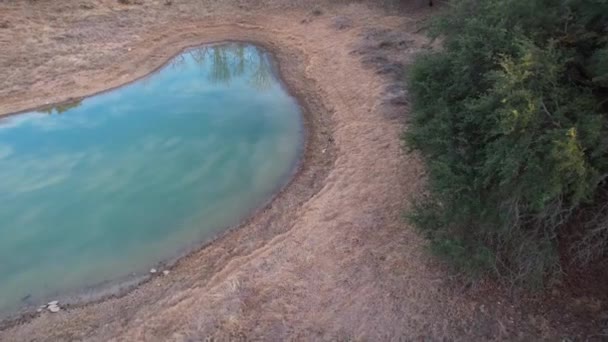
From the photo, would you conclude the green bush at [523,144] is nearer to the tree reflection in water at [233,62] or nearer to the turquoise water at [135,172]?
the turquoise water at [135,172]

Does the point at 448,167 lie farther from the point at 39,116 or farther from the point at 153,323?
the point at 39,116

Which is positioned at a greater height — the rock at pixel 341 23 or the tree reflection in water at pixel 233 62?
the rock at pixel 341 23

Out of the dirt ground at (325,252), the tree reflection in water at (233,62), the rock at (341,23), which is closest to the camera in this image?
the dirt ground at (325,252)

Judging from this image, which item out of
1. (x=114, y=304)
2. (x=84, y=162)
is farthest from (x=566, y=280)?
(x=84, y=162)

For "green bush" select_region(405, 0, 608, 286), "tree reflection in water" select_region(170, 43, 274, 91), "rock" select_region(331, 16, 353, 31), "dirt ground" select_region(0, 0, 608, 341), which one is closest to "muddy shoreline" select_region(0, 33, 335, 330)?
"dirt ground" select_region(0, 0, 608, 341)

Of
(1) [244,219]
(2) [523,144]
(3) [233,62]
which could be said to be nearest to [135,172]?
(1) [244,219]

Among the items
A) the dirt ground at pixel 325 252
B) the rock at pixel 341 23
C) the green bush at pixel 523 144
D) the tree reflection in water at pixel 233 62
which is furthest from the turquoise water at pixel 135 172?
the green bush at pixel 523 144

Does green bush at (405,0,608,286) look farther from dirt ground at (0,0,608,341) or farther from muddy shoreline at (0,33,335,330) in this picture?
muddy shoreline at (0,33,335,330)
